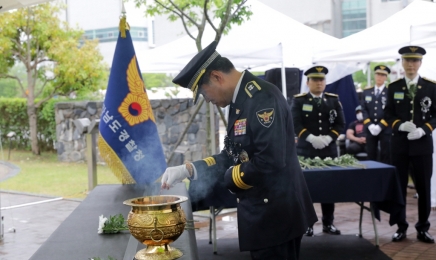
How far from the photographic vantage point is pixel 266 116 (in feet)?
8.19

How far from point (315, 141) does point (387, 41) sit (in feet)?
9.26

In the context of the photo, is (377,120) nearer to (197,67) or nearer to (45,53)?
(197,67)

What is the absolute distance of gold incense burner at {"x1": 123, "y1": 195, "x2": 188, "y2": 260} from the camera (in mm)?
2168

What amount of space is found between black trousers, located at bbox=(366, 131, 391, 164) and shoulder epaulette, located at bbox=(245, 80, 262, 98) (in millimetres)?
5875

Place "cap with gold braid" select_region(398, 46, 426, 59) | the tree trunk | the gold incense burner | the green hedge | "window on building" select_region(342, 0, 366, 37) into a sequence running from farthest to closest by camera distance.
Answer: "window on building" select_region(342, 0, 366, 37) → the green hedge → the tree trunk → "cap with gold braid" select_region(398, 46, 426, 59) → the gold incense burner

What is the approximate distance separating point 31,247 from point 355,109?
670 cm

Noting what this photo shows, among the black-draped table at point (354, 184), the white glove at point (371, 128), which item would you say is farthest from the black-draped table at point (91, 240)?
the white glove at point (371, 128)

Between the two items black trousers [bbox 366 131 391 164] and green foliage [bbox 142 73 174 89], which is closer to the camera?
black trousers [bbox 366 131 391 164]

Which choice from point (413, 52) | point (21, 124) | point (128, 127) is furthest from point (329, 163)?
point (21, 124)

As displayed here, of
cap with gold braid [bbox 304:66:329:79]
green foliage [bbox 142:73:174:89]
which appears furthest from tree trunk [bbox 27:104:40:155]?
green foliage [bbox 142:73:174:89]

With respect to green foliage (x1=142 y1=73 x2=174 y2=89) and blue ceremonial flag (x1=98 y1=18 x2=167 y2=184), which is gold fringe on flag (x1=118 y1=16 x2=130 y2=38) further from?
green foliage (x1=142 y1=73 x2=174 y2=89)

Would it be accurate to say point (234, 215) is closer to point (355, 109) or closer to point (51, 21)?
point (355, 109)

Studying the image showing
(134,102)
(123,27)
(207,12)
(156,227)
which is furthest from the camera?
(207,12)

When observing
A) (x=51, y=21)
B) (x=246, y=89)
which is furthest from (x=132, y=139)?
(x=51, y=21)
